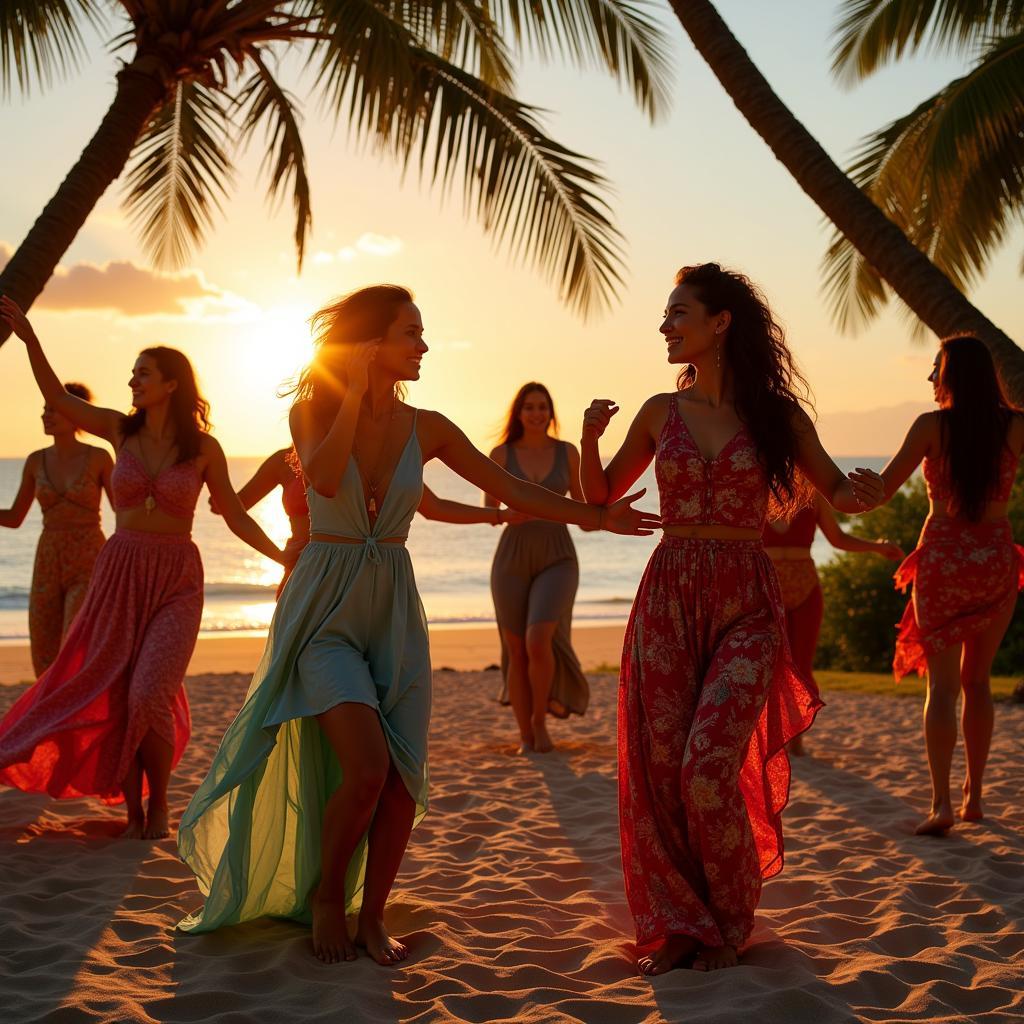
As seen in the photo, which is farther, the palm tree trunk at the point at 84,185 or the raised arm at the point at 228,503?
the palm tree trunk at the point at 84,185

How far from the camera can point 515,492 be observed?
4664mm

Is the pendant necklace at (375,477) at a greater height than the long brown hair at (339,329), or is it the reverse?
the long brown hair at (339,329)

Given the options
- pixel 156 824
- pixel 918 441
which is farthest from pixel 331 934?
pixel 918 441

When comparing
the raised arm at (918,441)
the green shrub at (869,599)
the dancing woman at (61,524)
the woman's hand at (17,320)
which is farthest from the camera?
the green shrub at (869,599)

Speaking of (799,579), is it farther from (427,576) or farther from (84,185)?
(427,576)

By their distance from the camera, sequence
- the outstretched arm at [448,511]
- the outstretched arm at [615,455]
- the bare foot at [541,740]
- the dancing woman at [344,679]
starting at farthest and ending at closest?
the bare foot at [541,740] < the outstretched arm at [448,511] < the outstretched arm at [615,455] < the dancing woman at [344,679]

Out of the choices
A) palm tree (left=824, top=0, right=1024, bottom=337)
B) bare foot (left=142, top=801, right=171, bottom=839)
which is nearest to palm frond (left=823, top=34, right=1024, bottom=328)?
palm tree (left=824, top=0, right=1024, bottom=337)

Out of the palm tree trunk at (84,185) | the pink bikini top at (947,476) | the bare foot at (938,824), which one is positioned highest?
the palm tree trunk at (84,185)

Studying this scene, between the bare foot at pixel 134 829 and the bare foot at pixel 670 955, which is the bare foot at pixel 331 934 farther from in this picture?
the bare foot at pixel 134 829

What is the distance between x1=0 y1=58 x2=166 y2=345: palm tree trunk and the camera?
7180mm

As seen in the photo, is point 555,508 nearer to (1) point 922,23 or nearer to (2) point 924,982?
(2) point 924,982

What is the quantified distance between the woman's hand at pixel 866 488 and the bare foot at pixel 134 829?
3.76m

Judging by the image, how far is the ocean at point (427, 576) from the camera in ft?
93.1

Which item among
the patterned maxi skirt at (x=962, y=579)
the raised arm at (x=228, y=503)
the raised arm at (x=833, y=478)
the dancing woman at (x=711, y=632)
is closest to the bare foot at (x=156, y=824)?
the raised arm at (x=228, y=503)
